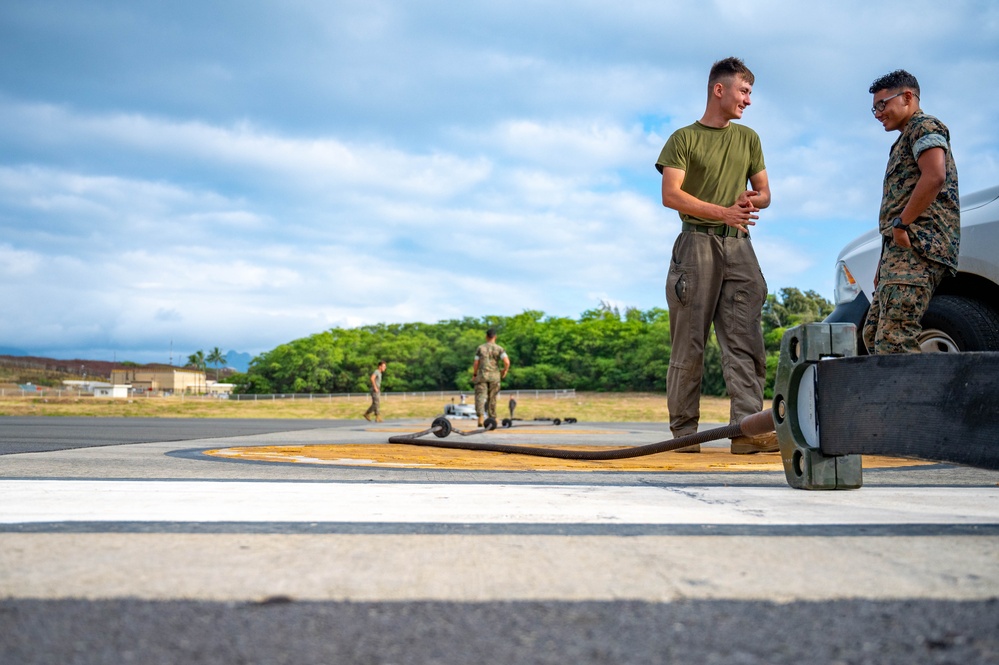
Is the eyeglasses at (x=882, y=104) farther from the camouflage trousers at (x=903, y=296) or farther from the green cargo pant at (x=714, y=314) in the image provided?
the green cargo pant at (x=714, y=314)

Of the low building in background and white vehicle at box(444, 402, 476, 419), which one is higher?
the low building in background

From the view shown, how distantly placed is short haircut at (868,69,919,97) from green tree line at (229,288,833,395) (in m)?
83.2

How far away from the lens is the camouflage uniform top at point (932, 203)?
4.01 meters

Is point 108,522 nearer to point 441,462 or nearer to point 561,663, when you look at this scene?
point 561,663

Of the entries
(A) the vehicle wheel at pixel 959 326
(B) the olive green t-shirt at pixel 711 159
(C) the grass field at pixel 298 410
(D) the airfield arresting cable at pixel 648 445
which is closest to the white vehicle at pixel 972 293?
(A) the vehicle wheel at pixel 959 326

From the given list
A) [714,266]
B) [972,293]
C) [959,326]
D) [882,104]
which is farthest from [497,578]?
[972,293]

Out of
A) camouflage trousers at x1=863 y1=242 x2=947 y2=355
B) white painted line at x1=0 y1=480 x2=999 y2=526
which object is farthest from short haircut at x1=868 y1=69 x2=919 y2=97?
white painted line at x1=0 y1=480 x2=999 y2=526

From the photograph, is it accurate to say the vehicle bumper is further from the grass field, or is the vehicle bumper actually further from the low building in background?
the low building in background

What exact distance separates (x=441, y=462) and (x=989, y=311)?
3.16 metres

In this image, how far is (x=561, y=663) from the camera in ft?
3.09

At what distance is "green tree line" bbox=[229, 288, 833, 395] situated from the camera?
9219cm

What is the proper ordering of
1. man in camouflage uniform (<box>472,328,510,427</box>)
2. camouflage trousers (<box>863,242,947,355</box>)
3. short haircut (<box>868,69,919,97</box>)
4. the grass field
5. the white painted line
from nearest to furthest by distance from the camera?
1. the white painted line
2. camouflage trousers (<box>863,242,947,355</box>)
3. short haircut (<box>868,69,919,97</box>)
4. man in camouflage uniform (<box>472,328,510,427</box>)
5. the grass field

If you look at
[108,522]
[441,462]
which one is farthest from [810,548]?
[441,462]

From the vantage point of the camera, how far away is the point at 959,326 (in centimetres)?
471
